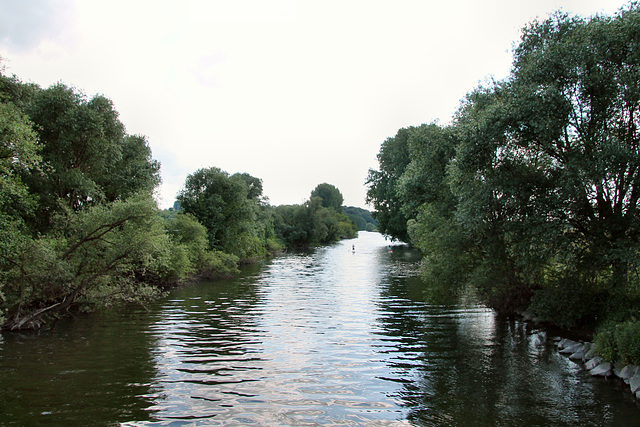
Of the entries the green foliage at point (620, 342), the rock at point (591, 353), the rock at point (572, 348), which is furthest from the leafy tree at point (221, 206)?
the green foliage at point (620, 342)

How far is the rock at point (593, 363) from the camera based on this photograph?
12.5 metres

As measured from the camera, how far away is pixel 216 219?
43969 millimetres

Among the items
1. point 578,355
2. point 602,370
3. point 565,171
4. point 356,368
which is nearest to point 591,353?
point 578,355

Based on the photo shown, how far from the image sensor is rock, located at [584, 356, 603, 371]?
12469mm

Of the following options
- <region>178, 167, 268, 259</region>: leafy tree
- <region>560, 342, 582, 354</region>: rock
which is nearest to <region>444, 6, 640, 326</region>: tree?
<region>560, 342, 582, 354</region>: rock

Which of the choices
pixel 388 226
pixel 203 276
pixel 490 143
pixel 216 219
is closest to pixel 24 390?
pixel 490 143

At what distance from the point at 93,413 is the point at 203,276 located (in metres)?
27.5

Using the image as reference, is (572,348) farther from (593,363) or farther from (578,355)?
(593,363)

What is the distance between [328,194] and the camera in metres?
164

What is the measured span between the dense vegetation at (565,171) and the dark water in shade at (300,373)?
109 inches

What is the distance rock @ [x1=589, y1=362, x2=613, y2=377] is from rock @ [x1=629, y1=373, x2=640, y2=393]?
92 cm

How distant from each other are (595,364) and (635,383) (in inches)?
70.7

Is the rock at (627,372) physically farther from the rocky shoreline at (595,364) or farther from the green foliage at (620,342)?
the green foliage at (620,342)

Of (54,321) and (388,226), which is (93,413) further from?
(388,226)
